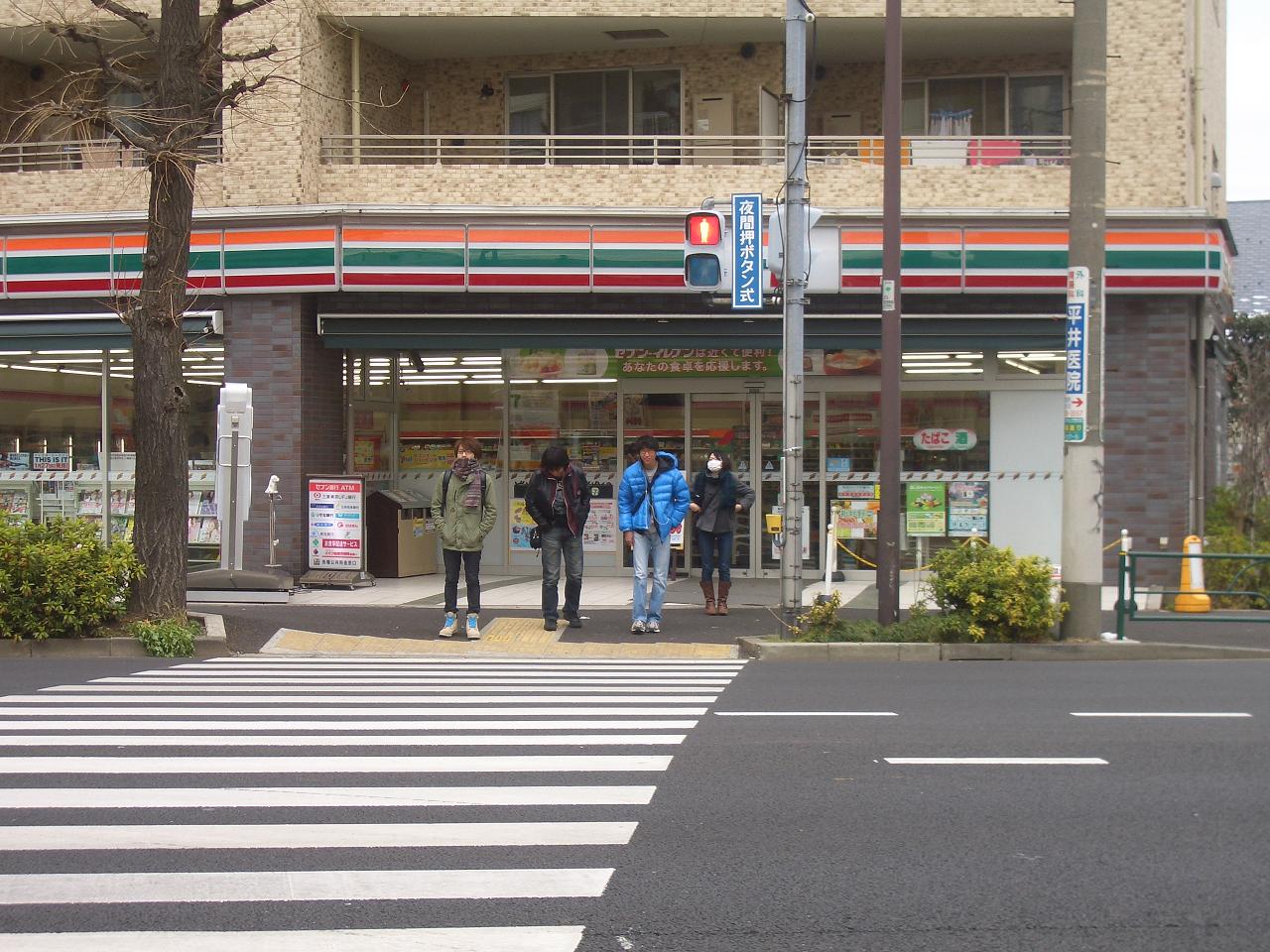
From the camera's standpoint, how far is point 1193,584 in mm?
15000

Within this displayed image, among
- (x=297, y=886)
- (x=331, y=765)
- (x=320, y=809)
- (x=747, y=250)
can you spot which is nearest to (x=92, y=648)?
(x=331, y=765)

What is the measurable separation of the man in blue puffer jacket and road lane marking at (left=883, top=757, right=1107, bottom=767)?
6.06 meters

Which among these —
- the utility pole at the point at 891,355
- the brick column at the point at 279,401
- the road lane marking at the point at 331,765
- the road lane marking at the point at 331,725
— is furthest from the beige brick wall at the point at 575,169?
the road lane marking at the point at 331,765

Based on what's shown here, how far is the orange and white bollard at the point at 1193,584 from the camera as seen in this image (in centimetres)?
1469

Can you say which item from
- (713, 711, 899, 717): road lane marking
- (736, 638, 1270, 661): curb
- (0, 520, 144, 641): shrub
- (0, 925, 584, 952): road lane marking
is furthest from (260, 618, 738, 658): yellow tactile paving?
(0, 925, 584, 952): road lane marking

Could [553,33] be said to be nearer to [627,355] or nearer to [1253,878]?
[627,355]

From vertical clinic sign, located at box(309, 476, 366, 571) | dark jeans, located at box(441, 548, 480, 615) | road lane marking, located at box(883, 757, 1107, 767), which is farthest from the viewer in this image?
vertical clinic sign, located at box(309, 476, 366, 571)

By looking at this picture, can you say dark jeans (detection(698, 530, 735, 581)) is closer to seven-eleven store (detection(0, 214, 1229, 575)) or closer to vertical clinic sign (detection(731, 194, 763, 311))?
vertical clinic sign (detection(731, 194, 763, 311))

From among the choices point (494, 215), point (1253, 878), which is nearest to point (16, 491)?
point (494, 215)

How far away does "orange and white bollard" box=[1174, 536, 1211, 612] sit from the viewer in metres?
14.7

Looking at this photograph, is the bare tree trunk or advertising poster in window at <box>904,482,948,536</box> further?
advertising poster in window at <box>904,482,948,536</box>

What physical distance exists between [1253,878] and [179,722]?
6.19 metres

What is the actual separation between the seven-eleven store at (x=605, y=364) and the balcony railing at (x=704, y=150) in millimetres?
1341

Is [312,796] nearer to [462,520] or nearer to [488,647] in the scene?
[488,647]
